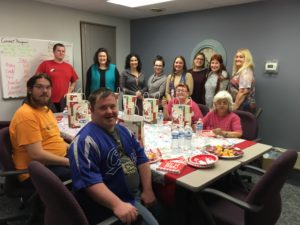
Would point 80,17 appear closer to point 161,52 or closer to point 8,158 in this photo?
point 161,52

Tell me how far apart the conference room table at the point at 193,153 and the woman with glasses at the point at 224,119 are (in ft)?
0.31

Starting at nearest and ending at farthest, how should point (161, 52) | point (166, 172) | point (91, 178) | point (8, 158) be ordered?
point (91, 178) < point (166, 172) < point (8, 158) < point (161, 52)

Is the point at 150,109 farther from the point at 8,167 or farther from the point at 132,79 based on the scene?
the point at 8,167

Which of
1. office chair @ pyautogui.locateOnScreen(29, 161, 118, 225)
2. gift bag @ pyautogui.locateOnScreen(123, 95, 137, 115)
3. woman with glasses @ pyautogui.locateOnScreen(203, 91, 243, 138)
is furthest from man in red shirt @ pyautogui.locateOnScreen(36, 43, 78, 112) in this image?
office chair @ pyautogui.locateOnScreen(29, 161, 118, 225)

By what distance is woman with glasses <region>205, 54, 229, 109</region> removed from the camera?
3520 mm

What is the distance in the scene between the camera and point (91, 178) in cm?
131

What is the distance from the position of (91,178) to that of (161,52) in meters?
3.99

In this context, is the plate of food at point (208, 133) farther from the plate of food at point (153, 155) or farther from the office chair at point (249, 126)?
the plate of food at point (153, 155)

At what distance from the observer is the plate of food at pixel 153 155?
178 cm

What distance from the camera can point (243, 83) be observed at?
329cm

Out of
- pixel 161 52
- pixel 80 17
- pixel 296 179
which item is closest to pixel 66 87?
pixel 80 17

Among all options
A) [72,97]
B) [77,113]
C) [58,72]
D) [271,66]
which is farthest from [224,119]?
[58,72]

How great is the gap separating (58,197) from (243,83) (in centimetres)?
275

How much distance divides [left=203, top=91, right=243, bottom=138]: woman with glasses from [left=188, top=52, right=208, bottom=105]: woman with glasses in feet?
4.18
